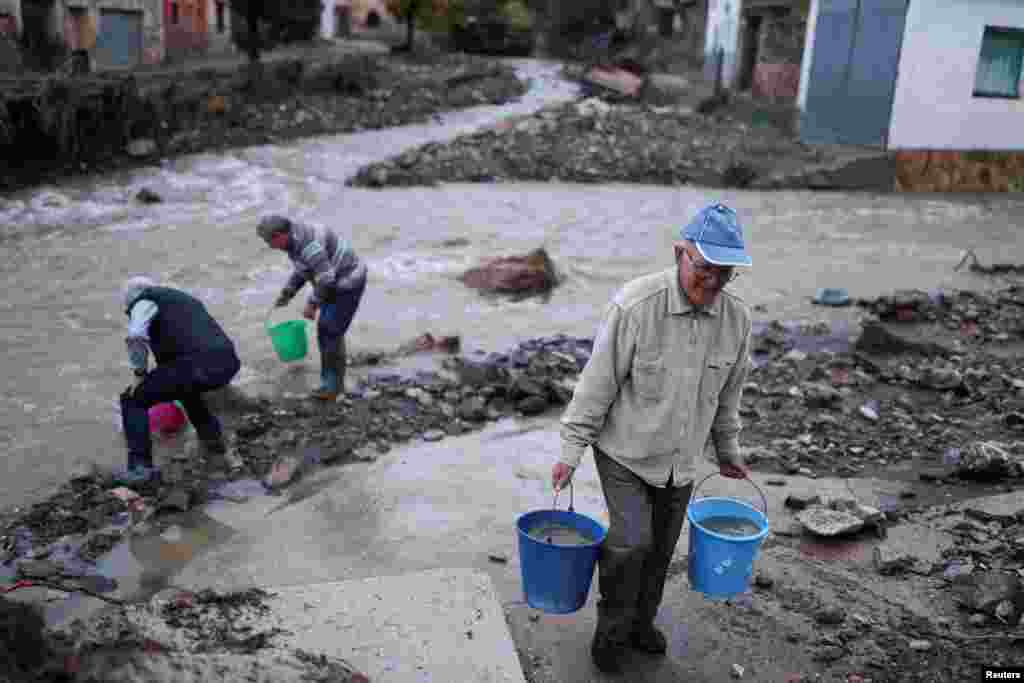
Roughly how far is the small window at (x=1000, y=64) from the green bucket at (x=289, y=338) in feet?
49.3

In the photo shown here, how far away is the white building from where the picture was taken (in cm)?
1619

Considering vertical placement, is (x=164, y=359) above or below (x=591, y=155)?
below

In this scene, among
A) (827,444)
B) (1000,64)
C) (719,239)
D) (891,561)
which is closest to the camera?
(719,239)

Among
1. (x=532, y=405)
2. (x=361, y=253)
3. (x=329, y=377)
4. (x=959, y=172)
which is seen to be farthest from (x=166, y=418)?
(x=959, y=172)

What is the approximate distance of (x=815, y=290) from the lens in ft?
34.0

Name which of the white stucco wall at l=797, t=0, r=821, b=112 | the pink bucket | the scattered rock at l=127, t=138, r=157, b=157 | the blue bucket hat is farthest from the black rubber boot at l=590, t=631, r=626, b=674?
the white stucco wall at l=797, t=0, r=821, b=112

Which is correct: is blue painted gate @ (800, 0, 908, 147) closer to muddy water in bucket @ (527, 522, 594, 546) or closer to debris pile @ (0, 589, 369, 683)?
muddy water in bucket @ (527, 522, 594, 546)

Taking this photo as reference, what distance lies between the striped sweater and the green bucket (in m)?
0.39

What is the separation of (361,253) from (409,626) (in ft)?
31.0

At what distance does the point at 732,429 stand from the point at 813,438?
260 cm

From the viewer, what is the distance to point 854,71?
1725 centimetres

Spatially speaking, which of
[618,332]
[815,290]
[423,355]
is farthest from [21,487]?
[815,290]

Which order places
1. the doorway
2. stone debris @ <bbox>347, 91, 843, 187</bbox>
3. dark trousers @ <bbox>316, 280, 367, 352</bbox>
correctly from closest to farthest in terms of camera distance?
dark trousers @ <bbox>316, 280, 367, 352</bbox> < stone debris @ <bbox>347, 91, 843, 187</bbox> < the doorway

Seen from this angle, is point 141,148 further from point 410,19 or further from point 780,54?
point 410,19
